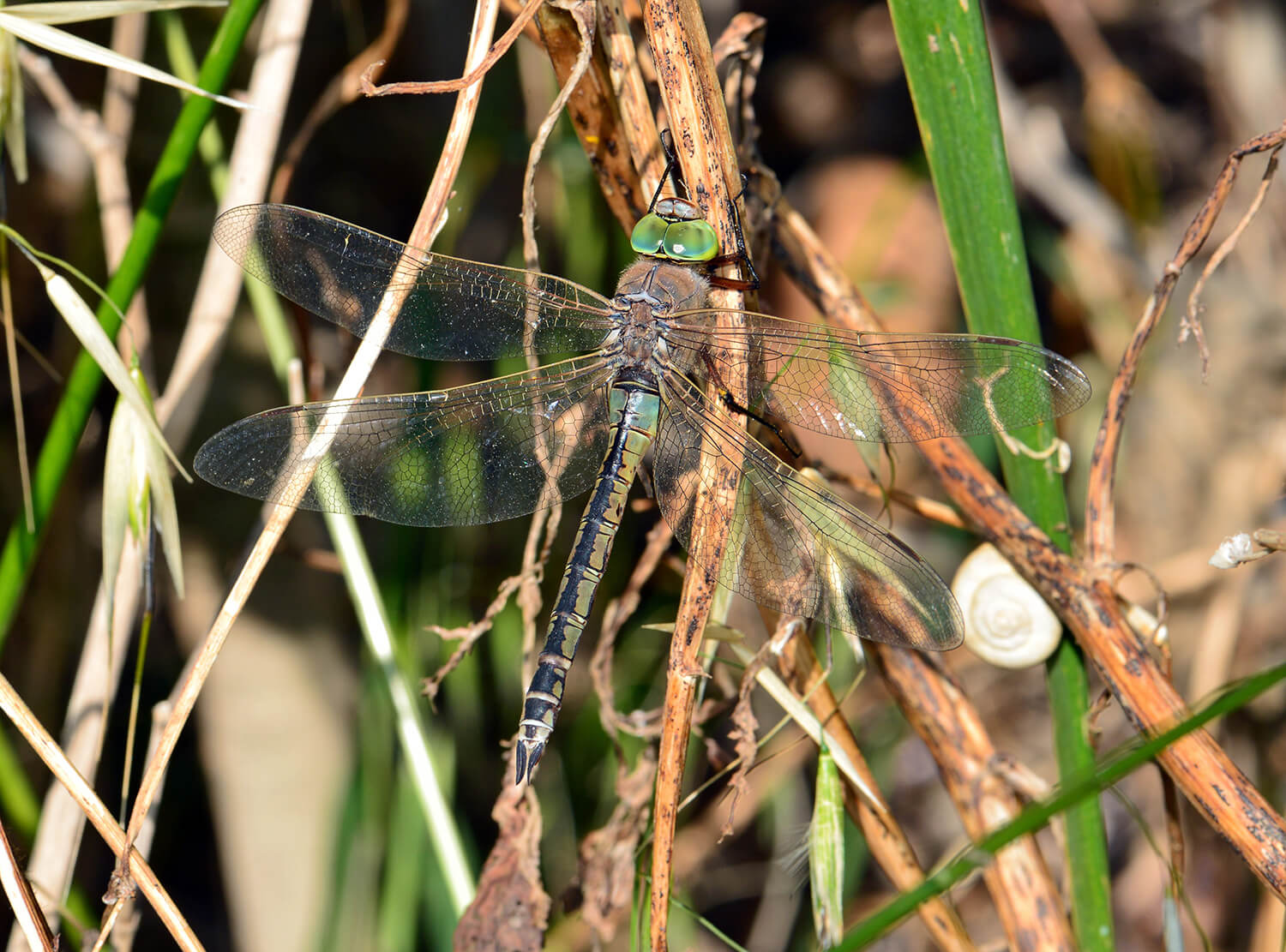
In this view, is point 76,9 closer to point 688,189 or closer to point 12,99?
point 12,99

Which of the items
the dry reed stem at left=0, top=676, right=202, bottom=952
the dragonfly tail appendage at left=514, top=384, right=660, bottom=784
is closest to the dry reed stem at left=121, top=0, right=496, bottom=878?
the dry reed stem at left=0, top=676, right=202, bottom=952

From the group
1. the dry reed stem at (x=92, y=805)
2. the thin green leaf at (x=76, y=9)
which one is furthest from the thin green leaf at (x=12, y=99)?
the dry reed stem at (x=92, y=805)

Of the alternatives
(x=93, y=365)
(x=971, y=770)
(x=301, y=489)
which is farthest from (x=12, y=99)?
(x=971, y=770)

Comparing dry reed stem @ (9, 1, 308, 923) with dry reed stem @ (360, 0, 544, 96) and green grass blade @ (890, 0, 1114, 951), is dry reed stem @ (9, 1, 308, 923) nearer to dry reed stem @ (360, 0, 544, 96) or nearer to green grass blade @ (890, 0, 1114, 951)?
dry reed stem @ (360, 0, 544, 96)

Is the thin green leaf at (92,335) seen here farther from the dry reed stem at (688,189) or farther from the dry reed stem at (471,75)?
the dry reed stem at (688,189)

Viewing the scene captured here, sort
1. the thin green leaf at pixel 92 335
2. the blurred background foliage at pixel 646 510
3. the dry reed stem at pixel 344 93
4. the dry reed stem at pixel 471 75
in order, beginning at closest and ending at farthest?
1. the dry reed stem at pixel 471 75
2. the thin green leaf at pixel 92 335
3. the dry reed stem at pixel 344 93
4. the blurred background foliage at pixel 646 510
